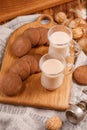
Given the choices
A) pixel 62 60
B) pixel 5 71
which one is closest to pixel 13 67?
pixel 5 71

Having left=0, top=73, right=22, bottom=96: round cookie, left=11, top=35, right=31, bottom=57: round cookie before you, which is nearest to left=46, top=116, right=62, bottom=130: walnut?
left=0, top=73, right=22, bottom=96: round cookie

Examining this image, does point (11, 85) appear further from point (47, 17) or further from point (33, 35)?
point (47, 17)

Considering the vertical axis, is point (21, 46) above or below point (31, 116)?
above

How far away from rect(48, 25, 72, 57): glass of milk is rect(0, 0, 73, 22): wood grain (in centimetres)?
22

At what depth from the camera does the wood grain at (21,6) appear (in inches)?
45.3

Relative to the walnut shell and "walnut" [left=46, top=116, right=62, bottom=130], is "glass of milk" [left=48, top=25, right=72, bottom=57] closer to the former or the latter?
the walnut shell

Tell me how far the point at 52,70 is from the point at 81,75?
0.11 m

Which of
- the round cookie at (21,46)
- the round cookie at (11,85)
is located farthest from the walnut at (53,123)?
the round cookie at (21,46)

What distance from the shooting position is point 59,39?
959 millimetres

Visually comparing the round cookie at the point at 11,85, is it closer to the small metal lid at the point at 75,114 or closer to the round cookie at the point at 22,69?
the round cookie at the point at 22,69

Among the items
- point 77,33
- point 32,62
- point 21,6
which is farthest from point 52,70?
point 21,6

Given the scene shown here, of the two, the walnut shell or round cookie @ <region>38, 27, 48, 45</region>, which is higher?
round cookie @ <region>38, 27, 48, 45</region>

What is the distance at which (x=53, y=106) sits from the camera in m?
0.90

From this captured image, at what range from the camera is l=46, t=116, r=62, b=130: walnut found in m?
0.85
